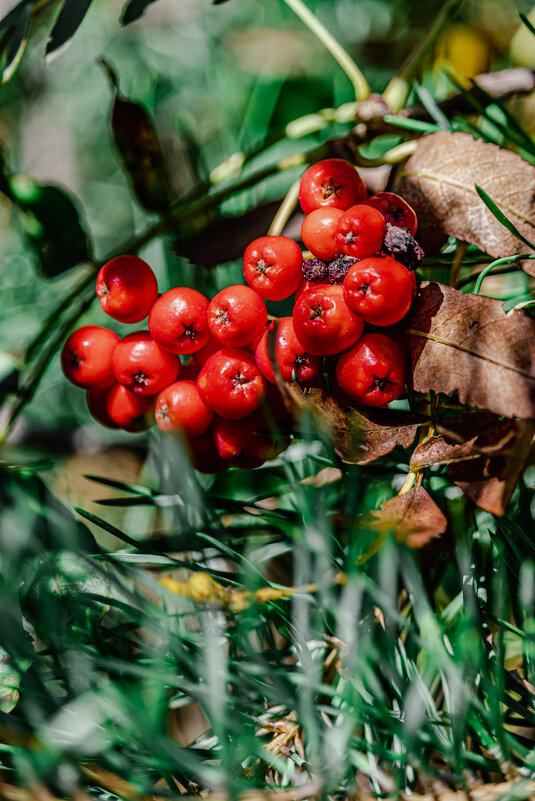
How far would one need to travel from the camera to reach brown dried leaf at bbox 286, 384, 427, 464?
30 centimetres

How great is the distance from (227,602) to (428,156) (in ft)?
1.01

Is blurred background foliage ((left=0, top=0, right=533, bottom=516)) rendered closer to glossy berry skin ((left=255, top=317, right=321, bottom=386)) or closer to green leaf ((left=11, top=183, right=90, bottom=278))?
green leaf ((left=11, top=183, right=90, bottom=278))

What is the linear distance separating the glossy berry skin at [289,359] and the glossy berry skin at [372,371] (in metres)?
0.02

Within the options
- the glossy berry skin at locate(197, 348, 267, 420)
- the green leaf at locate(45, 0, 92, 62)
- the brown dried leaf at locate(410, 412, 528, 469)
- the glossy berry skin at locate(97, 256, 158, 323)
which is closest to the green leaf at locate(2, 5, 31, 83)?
the green leaf at locate(45, 0, 92, 62)

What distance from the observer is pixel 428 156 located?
1.24 ft

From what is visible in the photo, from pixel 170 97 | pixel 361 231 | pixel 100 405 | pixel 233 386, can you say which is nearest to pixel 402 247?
pixel 361 231

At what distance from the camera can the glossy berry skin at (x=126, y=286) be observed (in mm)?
384

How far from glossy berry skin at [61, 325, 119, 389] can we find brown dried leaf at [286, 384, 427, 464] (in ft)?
0.54

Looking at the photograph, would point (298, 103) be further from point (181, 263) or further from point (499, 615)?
point (499, 615)

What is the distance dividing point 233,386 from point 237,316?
0.04 meters

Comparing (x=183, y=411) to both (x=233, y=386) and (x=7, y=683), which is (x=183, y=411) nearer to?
(x=233, y=386)

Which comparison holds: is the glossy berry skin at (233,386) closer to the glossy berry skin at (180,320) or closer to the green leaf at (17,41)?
the glossy berry skin at (180,320)

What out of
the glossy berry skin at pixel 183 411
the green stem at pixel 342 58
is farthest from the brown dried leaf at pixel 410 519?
the green stem at pixel 342 58

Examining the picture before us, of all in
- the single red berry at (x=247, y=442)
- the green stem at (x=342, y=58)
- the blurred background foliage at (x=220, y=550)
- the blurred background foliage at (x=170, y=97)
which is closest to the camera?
the blurred background foliage at (x=220, y=550)
